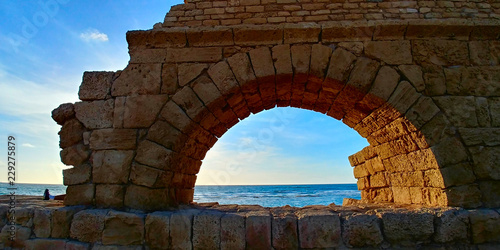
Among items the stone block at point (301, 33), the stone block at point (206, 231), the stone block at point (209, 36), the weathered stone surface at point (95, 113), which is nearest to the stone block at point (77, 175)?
the weathered stone surface at point (95, 113)

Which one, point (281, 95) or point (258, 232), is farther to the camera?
point (281, 95)

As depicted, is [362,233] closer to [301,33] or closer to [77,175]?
[301,33]

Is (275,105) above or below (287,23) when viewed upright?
below

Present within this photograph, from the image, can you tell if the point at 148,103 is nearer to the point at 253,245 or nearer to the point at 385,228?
the point at 253,245

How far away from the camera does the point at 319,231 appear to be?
2.96 meters

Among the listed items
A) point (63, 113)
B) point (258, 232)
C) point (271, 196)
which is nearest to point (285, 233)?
point (258, 232)

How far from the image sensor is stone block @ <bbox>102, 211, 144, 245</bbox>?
10.3 feet

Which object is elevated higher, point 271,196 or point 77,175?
point 77,175

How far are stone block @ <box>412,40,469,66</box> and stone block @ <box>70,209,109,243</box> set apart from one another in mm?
4341

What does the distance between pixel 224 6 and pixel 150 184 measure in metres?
2.61

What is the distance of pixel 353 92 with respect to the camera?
11.9 feet

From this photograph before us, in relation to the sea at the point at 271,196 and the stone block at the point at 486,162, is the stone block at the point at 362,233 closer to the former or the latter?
the stone block at the point at 486,162

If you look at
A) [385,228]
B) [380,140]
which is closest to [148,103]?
[385,228]

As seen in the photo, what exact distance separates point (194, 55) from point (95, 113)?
4.99 feet
